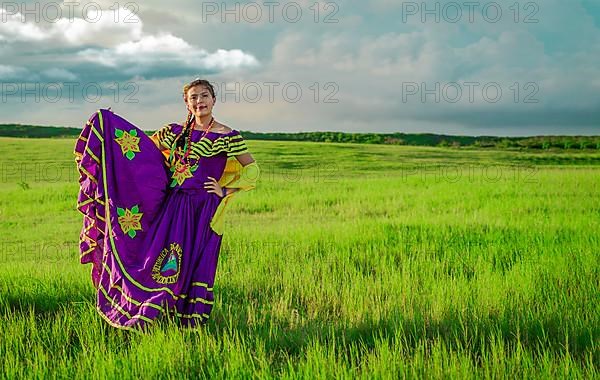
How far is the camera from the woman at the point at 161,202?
4645 millimetres

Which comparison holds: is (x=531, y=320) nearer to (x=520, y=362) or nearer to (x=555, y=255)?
(x=520, y=362)

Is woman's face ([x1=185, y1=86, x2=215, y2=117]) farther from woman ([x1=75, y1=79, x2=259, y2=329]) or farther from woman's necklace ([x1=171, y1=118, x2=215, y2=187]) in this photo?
woman's necklace ([x1=171, y1=118, x2=215, y2=187])

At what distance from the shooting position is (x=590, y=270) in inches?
246

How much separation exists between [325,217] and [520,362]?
7251mm

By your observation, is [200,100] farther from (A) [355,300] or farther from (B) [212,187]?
(A) [355,300]

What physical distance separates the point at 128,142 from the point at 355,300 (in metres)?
2.16

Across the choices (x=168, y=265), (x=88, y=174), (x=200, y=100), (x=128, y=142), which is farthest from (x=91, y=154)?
(x=168, y=265)

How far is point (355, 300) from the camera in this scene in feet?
16.9

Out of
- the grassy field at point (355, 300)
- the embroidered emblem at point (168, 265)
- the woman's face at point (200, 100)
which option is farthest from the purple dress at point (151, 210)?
the grassy field at point (355, 300)

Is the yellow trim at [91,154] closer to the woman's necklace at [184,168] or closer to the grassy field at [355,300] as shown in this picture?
the woman's necklace at [184,168]

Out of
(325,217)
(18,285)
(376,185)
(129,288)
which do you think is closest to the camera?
(129,288)

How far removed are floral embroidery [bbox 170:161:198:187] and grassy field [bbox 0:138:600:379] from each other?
1.07 m

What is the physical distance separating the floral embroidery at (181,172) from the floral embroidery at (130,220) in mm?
347

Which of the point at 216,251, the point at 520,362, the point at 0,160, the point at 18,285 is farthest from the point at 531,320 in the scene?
the point at 0,160
